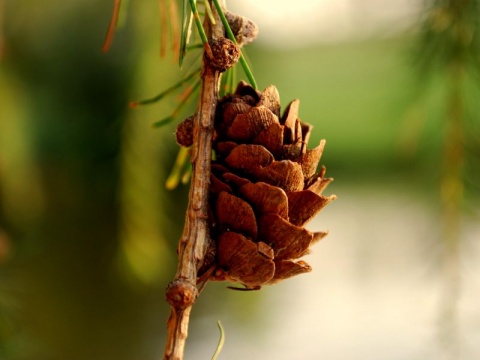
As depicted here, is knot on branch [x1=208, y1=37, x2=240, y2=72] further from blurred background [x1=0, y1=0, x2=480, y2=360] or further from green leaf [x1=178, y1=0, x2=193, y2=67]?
blurred background [x1=0, y1=0, x2=480, y2=360]

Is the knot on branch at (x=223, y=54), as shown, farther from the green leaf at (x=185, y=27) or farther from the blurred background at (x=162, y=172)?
the blurred background at (x=162, y=172)

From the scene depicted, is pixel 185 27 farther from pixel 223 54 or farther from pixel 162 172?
pixel 162 172

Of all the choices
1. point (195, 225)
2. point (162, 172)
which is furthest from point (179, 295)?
point (162, 172)

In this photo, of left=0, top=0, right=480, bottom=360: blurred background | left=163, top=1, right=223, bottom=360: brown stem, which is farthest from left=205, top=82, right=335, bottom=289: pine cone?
left=0, top=0, right=480, bottom=360: blurred background

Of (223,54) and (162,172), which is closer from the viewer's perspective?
(223,54)

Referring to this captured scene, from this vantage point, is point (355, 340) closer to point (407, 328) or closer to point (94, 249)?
point (407, 328)

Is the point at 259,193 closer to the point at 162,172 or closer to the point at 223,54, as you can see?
the point at 223,54
